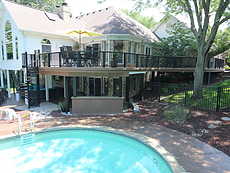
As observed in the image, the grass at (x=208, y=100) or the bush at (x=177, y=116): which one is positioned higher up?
the grass at (x=208, y=100)

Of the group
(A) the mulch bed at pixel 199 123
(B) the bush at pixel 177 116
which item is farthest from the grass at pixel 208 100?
(B) the bush at pixel 177 116

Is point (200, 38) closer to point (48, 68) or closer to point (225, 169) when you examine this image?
point (225, 169)

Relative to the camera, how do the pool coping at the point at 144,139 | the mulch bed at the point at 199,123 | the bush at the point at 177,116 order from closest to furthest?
the pool coping at the point at 144,139 < the mulch bed at the point at 199,123 < the bush at the point at 177,116

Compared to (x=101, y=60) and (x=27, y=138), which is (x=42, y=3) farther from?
(x=27, y=138)

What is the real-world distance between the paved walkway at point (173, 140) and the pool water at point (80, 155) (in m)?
0.66

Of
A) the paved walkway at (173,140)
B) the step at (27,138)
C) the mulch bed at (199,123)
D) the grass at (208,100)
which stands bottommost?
the step at (27,138)

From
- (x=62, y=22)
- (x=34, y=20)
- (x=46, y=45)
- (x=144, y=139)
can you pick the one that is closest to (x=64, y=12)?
(x=62, y=22)

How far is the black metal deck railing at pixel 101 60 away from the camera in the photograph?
385 inches

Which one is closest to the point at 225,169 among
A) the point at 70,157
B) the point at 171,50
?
the point at 70,157

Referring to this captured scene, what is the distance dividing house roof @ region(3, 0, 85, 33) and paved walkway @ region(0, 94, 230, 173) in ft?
25.7

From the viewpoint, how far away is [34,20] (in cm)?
1422

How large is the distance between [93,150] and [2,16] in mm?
15498

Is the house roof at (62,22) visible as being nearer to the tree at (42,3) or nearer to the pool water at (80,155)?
the pool water at (80,155)

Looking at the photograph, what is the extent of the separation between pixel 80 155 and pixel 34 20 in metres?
12.6
